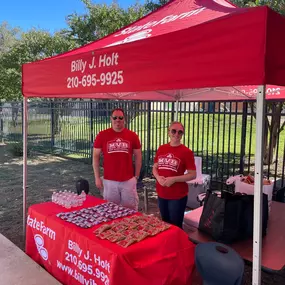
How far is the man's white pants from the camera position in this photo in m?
3.81

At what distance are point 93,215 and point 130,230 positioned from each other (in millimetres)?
561

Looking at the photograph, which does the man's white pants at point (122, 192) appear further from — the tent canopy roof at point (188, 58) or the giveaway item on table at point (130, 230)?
the tent canopy roof at point (188, 58)

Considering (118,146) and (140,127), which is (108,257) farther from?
(140,127)

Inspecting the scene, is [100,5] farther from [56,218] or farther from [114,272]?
[114,272]

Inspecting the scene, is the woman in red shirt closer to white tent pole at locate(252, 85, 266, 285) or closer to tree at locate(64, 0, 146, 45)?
white tent pole at locate(252, 85, 266, 285)

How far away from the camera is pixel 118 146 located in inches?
147

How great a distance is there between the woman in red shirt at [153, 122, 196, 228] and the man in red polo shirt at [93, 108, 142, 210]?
21.8 inches

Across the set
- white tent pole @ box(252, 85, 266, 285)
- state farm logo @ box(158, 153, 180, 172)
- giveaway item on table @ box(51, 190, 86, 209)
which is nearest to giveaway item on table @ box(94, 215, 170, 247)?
state farm logo @ box(158, 153, 180, 172)

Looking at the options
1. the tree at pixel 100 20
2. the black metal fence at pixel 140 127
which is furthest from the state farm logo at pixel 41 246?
the tree at pixel 100 20

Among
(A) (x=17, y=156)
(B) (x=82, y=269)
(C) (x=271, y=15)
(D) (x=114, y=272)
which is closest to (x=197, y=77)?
(C) (x=271, y=15)

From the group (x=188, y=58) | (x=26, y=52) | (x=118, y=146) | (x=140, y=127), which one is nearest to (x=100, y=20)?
(x=26, y=52)

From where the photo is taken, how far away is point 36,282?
9.22 ft

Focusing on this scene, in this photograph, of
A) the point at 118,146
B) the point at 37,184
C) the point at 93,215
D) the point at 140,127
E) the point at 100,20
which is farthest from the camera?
the point at 100,20

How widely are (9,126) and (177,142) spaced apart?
1278 centimetres
